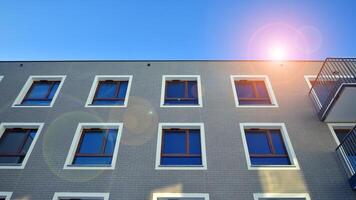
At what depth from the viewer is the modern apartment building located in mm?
8039

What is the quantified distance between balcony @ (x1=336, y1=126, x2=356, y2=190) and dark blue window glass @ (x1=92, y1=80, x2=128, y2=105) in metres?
8.78

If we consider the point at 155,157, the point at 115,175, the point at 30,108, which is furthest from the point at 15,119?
the point at 155,157

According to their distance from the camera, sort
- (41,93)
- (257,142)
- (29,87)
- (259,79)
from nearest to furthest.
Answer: (257,142)
(41,93)
(29,87)
(259,79)

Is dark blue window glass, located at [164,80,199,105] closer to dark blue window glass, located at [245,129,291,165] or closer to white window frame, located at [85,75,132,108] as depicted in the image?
white window frame, located at [85,75,132,108]

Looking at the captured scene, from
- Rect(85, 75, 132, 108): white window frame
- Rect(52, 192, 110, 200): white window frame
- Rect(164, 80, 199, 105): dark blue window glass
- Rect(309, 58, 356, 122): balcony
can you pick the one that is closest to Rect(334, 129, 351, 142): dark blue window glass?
Rect(309, 58, 356, 122): balcony

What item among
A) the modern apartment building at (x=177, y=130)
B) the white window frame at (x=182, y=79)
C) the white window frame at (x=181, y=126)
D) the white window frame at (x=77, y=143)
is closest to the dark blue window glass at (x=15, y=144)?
Result: the modern apartment building at (x=177, y=130)

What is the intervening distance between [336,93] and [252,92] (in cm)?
356

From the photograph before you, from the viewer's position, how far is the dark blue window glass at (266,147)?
354 inches

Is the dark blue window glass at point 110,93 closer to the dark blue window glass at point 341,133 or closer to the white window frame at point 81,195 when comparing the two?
the white window frame at point 81,195

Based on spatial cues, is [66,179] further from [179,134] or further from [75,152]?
[179,134]

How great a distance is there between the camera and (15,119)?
10375mm

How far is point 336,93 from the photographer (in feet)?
29.6

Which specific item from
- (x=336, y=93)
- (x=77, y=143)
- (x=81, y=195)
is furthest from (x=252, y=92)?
(x=81, y=195)

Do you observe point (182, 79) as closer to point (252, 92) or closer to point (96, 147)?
point (252, 92)
